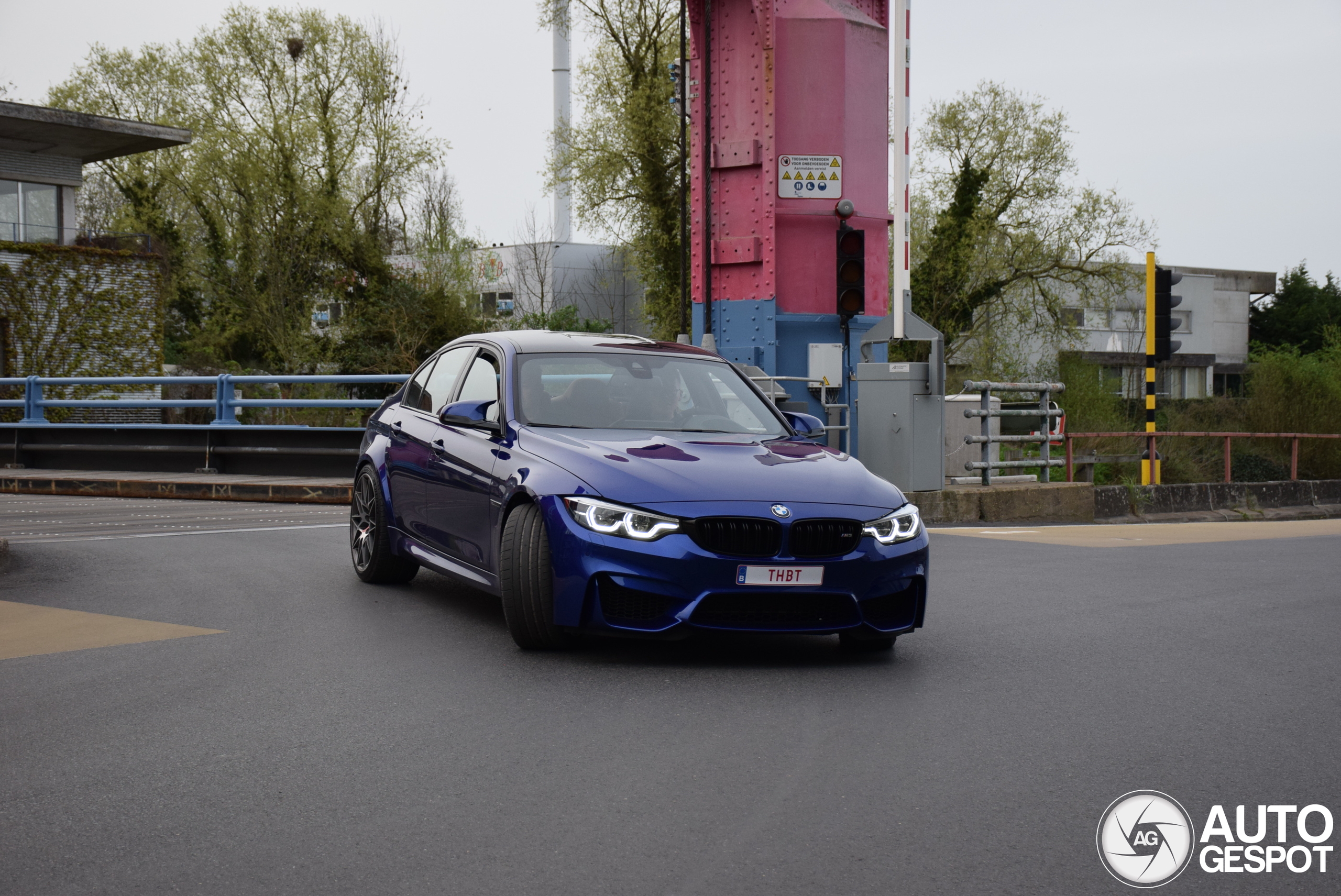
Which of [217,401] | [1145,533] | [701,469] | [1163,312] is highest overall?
[1163,312]

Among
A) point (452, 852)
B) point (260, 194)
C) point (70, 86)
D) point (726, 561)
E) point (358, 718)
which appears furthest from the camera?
point (70, 86)

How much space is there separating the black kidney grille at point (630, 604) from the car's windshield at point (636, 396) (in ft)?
4.14

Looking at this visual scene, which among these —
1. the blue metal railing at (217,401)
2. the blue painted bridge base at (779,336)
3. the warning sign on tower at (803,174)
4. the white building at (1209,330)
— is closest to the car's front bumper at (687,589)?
the blue metal railing at (217,401)

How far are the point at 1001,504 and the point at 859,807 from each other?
11126 mm

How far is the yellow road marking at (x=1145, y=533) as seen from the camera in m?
12.8

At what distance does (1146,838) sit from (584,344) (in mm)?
4730

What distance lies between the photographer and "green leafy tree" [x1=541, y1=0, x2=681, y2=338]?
40094 mm

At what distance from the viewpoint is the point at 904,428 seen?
1433 cm

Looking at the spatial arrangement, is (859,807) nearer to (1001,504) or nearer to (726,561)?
(726,561)

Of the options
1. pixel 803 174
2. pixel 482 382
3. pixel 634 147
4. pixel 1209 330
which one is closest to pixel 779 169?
pixel 803 174

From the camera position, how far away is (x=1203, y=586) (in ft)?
30.8

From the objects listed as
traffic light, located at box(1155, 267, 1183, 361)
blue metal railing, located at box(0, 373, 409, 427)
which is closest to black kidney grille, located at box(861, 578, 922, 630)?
blue metal railing, located at box(0, 373, 409, 427)

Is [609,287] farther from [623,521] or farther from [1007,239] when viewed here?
[623,521]

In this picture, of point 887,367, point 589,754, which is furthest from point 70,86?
point 589,754
